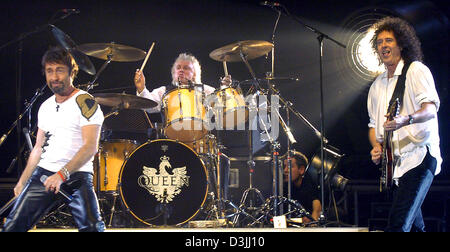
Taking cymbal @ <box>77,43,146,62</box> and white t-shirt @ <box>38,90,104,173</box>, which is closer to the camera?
white t-shirt @ <box>38,90,104,173</box>

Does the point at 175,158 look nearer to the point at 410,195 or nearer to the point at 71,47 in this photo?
the point at 71,47

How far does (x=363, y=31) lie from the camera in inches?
306

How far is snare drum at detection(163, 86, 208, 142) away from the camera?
5.95 meters

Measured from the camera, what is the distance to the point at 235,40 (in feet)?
26.7

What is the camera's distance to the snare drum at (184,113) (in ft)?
19.5

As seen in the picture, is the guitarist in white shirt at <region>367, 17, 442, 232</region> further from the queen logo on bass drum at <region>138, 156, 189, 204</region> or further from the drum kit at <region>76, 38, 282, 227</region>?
the queen logo on bass drum at <region>138, 156, 189, 204</region>

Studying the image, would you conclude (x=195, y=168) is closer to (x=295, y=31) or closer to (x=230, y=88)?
(x=230, y=88)

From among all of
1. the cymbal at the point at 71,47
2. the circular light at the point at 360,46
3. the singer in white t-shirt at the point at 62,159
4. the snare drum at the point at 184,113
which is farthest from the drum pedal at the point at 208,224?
the circular light at the point at 360,46

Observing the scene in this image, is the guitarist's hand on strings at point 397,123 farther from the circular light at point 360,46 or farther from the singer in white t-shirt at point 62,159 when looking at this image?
the circular light at point 360,46

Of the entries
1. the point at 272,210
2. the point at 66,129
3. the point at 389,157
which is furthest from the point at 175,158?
the point at 389,157

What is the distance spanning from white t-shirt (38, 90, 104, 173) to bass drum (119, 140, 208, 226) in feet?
6.28

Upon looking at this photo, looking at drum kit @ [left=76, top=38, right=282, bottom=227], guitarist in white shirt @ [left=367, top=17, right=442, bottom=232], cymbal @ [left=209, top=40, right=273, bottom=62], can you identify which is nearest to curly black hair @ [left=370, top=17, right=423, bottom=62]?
guitarist in white shirt @ [left=367, top=17, right=442, bottom=232]

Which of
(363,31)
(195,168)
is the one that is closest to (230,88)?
(195,168)
